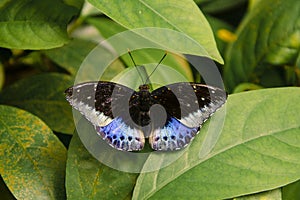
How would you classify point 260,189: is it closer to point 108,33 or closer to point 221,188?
point 221,188

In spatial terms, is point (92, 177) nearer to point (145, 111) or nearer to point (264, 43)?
point (145, 111)

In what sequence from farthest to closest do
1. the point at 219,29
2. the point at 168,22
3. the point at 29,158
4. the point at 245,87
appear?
the point at 219,29 < the point at 245,87 < the point at 29,158 < the point at 168,22

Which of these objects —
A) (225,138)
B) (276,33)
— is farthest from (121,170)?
(276,33)

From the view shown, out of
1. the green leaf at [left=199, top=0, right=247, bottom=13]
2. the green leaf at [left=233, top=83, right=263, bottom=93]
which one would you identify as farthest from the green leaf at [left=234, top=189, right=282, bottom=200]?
the green leaf at [left=199, top=0, right=247, bottom=13]

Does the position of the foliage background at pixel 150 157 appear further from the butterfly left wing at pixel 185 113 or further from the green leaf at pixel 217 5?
the green leaf at pixel 217 5

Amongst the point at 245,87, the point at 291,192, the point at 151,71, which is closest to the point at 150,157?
the point at 151,71
